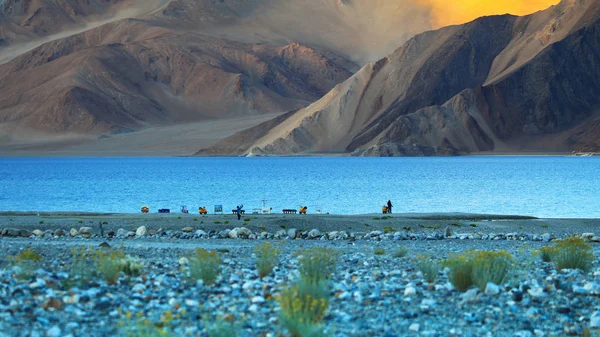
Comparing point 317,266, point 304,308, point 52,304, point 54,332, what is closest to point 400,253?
point 317,266

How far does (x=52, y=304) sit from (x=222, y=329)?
329 cm

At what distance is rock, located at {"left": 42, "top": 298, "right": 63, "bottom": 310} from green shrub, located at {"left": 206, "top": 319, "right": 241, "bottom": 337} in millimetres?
2561

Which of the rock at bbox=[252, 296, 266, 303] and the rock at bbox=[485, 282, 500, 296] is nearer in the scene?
the rock at bbox=[252, 296, 266, 303]

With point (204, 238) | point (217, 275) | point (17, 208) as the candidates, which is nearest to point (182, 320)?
point (217, 275)

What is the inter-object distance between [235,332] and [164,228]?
23.0 metres

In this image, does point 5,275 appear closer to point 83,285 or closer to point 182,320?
point 83,285

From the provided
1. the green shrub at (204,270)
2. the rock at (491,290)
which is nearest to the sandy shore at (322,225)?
the green shrub at (204,270)

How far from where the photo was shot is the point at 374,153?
198 m

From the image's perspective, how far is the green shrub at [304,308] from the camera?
11688mm

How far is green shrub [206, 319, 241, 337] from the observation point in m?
11.3

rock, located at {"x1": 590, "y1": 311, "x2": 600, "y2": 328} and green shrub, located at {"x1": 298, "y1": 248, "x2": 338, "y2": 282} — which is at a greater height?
green shrub, located at {"x1": 298, "y1": 248, "x2": 338, "y2": 282}

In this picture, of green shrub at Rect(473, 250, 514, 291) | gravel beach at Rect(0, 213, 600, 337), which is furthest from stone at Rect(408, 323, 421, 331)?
green shrub at Rect(473, 250, 514, 291)

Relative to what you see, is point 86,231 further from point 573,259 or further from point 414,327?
point 414,327

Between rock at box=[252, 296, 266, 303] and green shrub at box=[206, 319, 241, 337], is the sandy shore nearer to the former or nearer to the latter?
rock at box=[252, 296, 266, 303]
